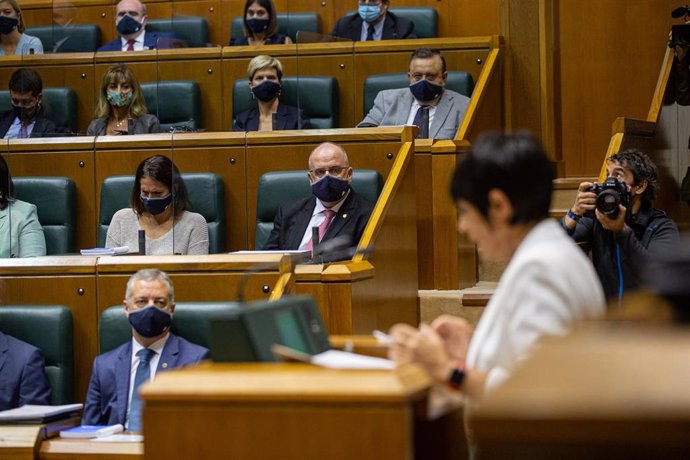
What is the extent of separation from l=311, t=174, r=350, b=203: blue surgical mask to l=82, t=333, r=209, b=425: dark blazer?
51 cm

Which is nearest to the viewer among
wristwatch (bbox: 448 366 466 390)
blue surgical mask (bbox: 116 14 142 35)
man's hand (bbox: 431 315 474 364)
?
wristwatch (bbox: 448 366 466 390)

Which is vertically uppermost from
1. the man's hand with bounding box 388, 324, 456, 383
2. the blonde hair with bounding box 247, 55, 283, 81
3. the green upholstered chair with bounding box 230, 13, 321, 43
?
the green upholstered chair with bounding box 230, 13, 321, 43

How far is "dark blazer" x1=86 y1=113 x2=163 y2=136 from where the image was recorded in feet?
9.17

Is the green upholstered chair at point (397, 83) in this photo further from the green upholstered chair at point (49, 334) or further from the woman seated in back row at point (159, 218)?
the green upholstered chair at point (49, 334)

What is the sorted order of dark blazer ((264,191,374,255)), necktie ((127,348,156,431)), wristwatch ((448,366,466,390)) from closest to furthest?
wristwatch ((448,366,466,390)), necktie ((127,348,156,431)), dark blazer ((264,191,374,255))

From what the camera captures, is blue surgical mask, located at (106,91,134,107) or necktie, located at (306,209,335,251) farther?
blue surgical mask, located at (106,91,134,107)

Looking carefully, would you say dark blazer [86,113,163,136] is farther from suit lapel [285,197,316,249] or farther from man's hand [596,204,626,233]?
man's hand [596,204,626,233]

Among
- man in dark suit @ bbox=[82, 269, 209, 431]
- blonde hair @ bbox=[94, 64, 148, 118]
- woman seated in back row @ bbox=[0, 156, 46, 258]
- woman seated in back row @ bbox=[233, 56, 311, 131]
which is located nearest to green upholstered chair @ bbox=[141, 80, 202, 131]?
blonde hair @ bbox=[94, 64, 148, 118]

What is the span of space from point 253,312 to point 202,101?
2267mm

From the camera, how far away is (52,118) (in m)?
2.87

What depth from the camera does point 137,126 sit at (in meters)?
2.80

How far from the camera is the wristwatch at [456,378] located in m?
0.86

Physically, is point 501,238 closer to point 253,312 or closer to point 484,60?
point 253,312

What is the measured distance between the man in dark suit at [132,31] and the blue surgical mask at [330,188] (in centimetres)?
132
